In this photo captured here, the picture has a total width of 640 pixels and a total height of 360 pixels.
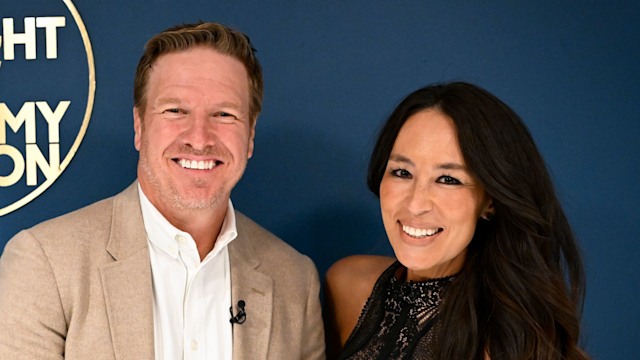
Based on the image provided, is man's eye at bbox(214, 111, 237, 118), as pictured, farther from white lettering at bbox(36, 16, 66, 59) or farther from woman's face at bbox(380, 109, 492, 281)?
white lettering at bbox(36, 16, 66, 59)

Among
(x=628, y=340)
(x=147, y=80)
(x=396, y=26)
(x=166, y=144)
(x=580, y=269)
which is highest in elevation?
(x=396, y=26)

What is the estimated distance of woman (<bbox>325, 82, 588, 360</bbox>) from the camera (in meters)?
2.19

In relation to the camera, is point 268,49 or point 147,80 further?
point 268,49

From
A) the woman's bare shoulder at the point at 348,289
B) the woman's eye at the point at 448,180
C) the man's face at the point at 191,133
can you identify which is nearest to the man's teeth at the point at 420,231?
the woman's eye at the point at 448,180

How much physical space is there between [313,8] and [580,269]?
119cm

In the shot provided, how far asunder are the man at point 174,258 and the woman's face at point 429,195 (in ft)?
1.23

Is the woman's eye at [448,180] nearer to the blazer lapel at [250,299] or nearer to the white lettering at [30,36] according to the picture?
the blazer lapel at [250,299]

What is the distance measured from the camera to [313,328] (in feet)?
8.06

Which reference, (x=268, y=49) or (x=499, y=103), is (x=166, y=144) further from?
(x=499, y=103)

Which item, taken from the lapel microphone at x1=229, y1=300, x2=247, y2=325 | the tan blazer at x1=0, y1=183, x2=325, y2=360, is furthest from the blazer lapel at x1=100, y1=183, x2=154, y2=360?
the lapel microphone at x1=229, y1=300, x2=247, y2=325

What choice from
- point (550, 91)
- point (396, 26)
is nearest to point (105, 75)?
point (396, 26)

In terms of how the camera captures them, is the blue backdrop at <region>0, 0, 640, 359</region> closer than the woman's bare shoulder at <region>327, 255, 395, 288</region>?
No

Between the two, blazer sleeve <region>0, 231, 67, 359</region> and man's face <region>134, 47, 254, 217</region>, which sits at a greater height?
man's face <region>134, 47, 254, 217</region>

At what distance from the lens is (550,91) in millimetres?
2771
